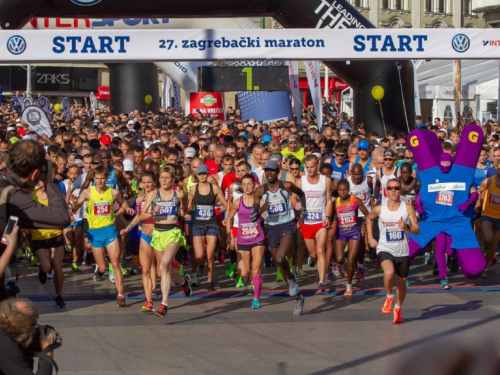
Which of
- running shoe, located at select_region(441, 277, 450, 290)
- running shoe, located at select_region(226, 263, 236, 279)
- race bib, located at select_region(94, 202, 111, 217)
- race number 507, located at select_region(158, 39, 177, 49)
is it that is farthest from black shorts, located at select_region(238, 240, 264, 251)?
race number 507, located at select_region(158, 39, 177, 49)

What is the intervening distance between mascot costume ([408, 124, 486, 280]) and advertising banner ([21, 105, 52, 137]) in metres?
9.17

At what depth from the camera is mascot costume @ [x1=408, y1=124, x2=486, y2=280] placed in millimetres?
10680

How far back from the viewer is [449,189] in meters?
10.8

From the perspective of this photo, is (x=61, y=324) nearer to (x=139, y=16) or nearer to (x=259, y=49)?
(x=259, y=49)

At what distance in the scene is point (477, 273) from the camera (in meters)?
10.3

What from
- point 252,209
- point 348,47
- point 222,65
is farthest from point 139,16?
point 252,209

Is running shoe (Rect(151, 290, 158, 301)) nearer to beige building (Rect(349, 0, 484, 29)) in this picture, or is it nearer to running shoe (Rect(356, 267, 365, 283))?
running shoe (Rect(356, 267, 365, 283))

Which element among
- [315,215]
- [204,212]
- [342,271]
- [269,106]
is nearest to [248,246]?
[204,212]

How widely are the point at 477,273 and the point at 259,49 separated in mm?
4470

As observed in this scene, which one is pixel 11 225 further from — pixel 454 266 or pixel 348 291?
pixel 454 266

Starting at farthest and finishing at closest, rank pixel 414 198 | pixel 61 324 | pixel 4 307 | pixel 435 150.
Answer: pixel 414 198 < pixel 435 150 < pixel 61 324 < pixel 4 307

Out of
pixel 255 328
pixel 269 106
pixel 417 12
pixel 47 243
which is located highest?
pixel 417 12

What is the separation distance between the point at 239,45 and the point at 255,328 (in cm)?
496

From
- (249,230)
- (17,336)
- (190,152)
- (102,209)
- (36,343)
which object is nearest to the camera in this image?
(17,336)
